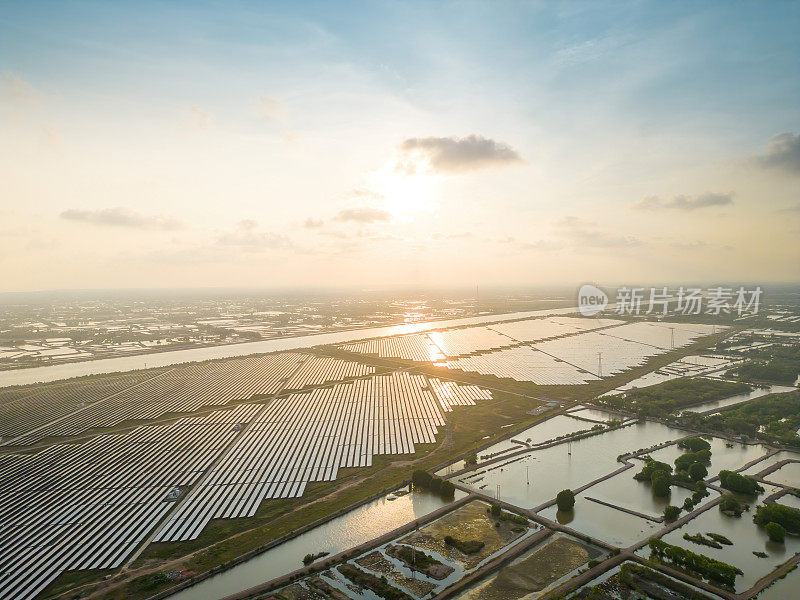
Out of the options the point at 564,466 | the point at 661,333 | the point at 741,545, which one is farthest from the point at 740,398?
the point at 661,333

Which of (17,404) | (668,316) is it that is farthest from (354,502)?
(668,316)

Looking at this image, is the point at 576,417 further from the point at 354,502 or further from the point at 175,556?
the point at 175,556

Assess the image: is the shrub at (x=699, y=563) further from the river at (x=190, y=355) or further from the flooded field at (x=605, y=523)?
the river at (x=190, y=355)

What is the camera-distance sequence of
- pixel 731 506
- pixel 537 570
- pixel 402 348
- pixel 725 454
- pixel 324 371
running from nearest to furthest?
pixel 537 570 → pixel 731 506 → pixel 725 454 → pixel 324 371 → pixel 402 348

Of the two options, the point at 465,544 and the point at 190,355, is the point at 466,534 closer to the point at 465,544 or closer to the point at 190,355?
the point at 465,544

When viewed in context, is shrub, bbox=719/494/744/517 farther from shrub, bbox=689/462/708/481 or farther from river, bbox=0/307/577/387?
river, bbox=0/307/577/387

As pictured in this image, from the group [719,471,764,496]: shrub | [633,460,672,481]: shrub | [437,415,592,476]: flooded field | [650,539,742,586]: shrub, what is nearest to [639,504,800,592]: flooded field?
[650,539,742,586]: shrub
